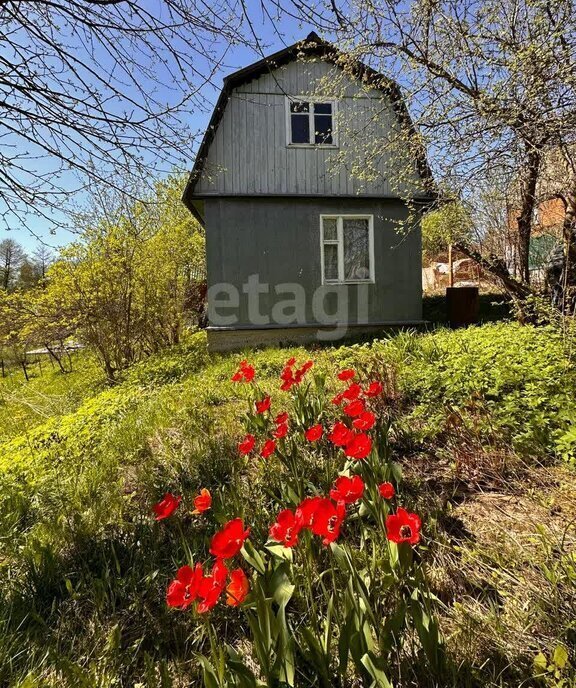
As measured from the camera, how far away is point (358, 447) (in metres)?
1.48

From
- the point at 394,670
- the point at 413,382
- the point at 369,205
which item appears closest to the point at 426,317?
the point at 369,205

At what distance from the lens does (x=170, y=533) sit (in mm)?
2033

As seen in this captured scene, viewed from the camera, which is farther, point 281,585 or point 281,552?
point 281,552

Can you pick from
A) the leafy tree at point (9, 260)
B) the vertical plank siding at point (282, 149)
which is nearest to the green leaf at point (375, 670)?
the vertical plank siding at point (282, 149)

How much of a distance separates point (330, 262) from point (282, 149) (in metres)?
2.64

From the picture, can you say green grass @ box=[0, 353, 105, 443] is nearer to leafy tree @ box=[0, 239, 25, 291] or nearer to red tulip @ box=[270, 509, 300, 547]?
red tulip @ box=[270, 509, 300, 547]

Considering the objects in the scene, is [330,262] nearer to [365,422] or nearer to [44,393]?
[44,393]

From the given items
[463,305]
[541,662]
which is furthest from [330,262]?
[541,662]

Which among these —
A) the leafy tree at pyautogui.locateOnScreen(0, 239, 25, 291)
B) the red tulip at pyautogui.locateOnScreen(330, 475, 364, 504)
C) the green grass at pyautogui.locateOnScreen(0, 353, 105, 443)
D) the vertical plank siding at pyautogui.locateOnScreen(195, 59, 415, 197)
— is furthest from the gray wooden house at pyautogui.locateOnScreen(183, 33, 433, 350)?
the leafy tree at pyautogui.locateOnScreen(0, 239, 25, 291)

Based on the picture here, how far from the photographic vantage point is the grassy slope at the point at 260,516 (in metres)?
1.33

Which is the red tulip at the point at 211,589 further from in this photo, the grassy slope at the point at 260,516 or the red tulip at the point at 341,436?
the red tulip at the point at 341,436

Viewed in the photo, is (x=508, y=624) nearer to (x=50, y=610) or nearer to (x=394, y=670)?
(x=394, y=670)

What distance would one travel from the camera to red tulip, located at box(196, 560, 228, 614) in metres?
0.90

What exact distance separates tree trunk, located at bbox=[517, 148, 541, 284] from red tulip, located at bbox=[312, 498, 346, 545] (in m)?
5.13
